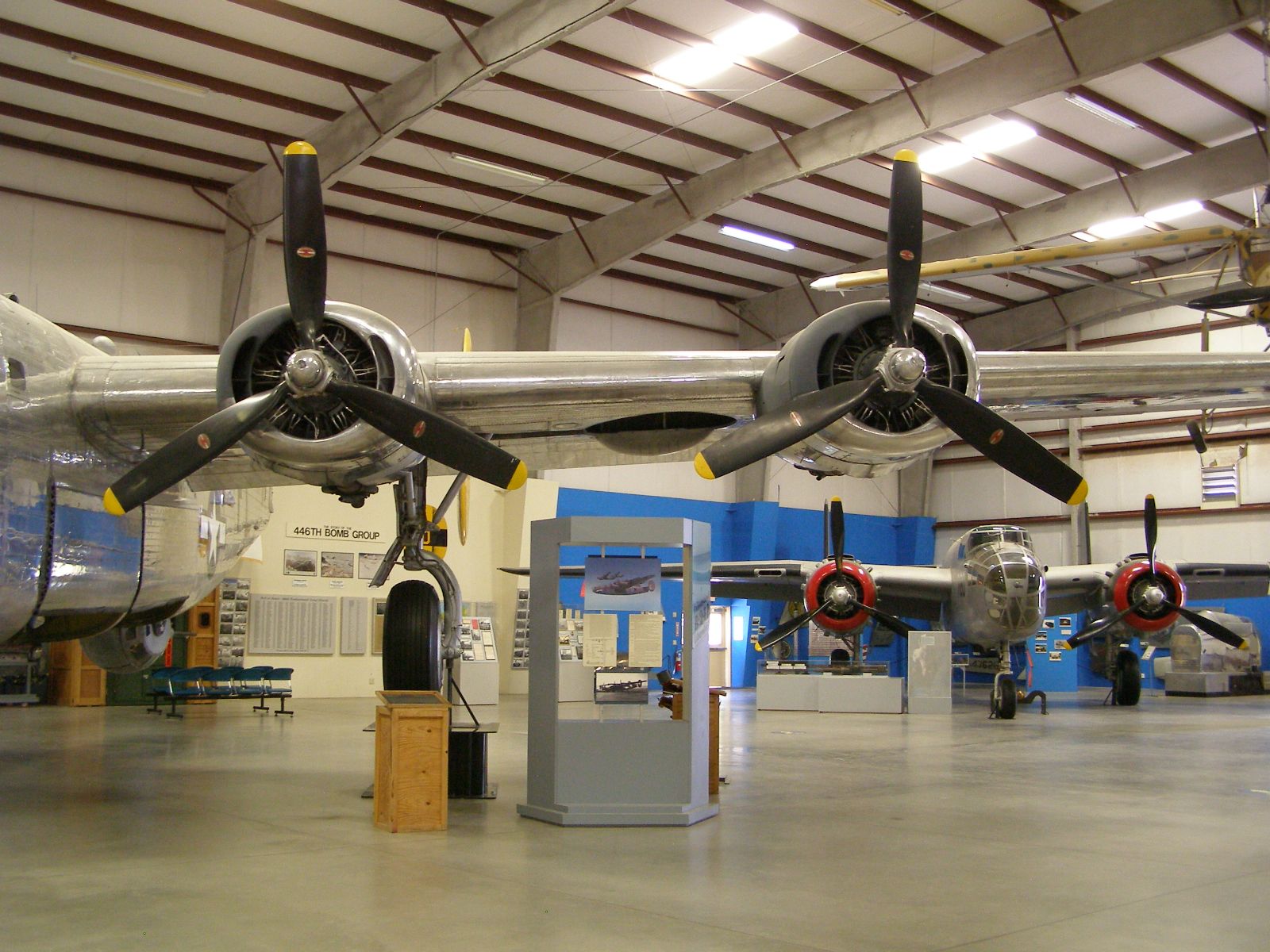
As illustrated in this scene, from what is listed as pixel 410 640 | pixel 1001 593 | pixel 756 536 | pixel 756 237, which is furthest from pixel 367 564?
pixel 410 640

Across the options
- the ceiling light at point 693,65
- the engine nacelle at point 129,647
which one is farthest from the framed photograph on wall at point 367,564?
the ceiling light at point 693,65

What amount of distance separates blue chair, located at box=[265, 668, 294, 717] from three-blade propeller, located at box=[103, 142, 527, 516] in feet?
36.8

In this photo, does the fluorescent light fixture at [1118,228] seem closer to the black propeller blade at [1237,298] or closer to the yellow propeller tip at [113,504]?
the black propeller blade at [1237,298]

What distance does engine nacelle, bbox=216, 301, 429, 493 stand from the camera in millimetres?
8258

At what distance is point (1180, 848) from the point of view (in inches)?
295

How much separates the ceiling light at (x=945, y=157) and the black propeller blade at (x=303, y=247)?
18174 millimetres

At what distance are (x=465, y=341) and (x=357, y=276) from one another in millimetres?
16432

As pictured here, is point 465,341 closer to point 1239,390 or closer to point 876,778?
point 876,778

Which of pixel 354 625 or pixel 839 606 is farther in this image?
pixel 354 625

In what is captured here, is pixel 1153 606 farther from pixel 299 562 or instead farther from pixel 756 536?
pixel 299 562

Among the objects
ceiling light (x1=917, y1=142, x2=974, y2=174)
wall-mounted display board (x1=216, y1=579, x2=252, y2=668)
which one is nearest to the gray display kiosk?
wall-mounted display board (x1=216, y1=579, x2=252, y2=668)

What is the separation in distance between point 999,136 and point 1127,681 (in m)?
12.3

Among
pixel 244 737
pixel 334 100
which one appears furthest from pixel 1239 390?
pixel 334 100

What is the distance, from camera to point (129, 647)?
507 inches
